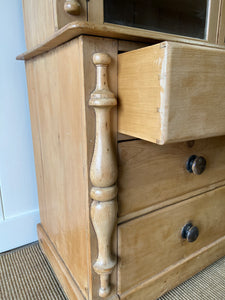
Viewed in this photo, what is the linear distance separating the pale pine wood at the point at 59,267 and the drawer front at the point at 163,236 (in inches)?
5.6

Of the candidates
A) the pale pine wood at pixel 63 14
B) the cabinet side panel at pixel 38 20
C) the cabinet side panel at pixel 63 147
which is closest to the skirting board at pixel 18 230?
the cabinet side panel at pixel 63 147

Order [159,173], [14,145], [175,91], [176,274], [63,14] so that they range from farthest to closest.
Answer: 1. [14,145]
2. [176,274]
3. [159,173]
4. [63,14]
5. [175,91]

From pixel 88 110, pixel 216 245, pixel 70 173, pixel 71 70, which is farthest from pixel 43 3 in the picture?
pixel 216 245

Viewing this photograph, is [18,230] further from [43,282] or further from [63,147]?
[63,147]

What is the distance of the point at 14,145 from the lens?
2.97ft

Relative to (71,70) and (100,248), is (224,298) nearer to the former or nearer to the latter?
(100,248)

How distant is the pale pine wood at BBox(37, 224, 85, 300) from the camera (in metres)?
0.66

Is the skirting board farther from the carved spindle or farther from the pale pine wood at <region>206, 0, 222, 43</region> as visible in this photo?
the pale pine wood at <region>206, 0, 222, 43</region>

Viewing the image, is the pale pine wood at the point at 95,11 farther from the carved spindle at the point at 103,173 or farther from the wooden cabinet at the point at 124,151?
the carved spindle at the point at 103,173

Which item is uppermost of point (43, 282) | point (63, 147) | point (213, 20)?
point (213, 20)

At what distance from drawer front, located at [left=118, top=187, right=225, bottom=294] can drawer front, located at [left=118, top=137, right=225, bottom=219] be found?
35mm

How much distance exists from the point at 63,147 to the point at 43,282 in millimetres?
502

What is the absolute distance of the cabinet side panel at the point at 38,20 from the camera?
52 centimetres

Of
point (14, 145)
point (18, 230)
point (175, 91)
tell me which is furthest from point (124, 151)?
point (18, 230)
